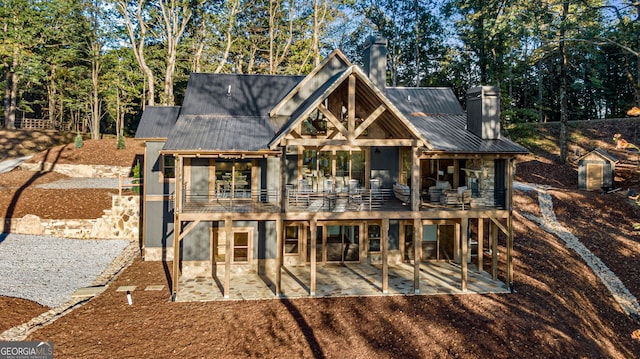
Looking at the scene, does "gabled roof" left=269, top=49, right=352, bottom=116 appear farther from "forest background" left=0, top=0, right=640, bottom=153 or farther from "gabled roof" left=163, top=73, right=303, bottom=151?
"forest background" left=0, top=0, right=640, bottom=153

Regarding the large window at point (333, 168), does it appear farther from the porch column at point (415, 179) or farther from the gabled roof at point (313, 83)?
the porch column at point (415, 179)

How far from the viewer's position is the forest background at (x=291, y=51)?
28438 mm

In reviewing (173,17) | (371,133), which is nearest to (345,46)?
(173,17)

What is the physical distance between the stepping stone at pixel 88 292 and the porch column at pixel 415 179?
438 inches

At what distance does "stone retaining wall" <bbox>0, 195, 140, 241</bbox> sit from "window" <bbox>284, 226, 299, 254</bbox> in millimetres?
7926

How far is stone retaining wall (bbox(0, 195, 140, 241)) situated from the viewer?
58.0 ft

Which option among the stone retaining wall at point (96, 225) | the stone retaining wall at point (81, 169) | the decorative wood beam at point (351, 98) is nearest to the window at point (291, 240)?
the decorative wood beam at point (351, 98)

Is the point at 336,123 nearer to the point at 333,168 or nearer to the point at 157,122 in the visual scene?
the point at 333,168

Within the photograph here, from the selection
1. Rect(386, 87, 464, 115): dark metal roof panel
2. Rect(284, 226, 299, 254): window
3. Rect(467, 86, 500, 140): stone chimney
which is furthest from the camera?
Rect(386, 87, 464, 115): dark metal roof panel

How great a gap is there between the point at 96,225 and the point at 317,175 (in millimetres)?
11551

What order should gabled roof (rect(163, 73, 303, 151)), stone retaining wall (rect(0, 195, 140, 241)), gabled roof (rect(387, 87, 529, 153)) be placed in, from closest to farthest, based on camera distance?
gabled roof (rect(163, 73, 303, 151)) < gabled roof (rect(387, 87, 529, 153)) < stone retaining wall (rect(0, 195, 140, 241))

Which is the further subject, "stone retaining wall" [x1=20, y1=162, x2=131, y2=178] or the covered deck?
"stone retaining wall" [x1=20, y1=162, x2=131, y2=178]

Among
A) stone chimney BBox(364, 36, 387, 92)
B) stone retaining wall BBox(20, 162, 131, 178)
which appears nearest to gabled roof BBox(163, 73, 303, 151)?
stone chimney BBox(364, 36, 387, 92)

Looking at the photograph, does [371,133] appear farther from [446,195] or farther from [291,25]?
[291,25]
